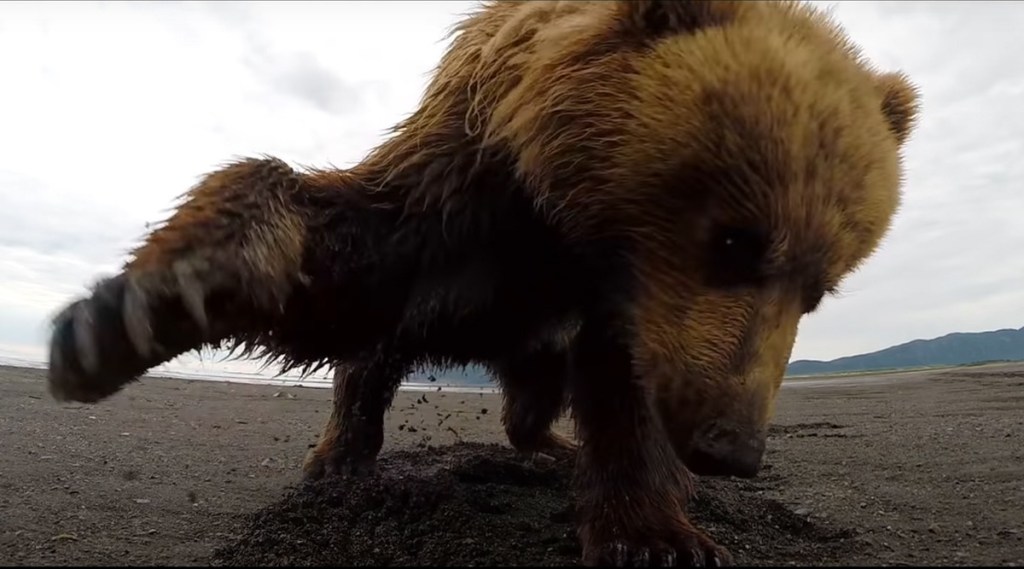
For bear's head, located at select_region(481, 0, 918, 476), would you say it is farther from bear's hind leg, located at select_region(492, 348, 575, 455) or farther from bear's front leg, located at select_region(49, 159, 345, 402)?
bear's hind leg, located at select_region(492, 348, 575, 455)

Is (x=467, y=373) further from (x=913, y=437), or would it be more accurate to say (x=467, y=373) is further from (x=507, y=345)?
(x=913, y=437)

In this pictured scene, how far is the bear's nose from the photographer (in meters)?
2.01

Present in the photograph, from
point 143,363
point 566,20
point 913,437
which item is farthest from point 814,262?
point 913,437

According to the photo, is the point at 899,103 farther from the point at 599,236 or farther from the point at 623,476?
the point at 623,476

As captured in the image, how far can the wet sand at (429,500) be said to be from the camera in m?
2.41

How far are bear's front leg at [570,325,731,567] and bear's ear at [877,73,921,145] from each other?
110 cm

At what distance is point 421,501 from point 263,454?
2.59 m

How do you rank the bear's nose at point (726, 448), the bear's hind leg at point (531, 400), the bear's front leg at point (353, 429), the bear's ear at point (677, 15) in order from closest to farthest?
the bear's nose at point (726, 448), the bear's ear at point (677, 15), the bear's front leg at point (353, 429), the bear's hind leg at point (531, 400)

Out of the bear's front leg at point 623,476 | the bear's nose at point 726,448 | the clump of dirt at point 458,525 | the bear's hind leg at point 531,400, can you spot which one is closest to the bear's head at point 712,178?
the bear's nose at point 726,448

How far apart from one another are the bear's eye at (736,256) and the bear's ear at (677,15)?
1.71 feet

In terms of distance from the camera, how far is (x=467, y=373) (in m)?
3.61

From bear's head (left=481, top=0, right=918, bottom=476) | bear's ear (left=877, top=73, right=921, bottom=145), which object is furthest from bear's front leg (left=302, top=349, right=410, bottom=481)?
bear's ear (left=877, top=73, right=921, bottom=145)

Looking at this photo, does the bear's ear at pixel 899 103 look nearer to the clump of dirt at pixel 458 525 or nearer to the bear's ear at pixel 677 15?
the bear's ear at pixel 677 15

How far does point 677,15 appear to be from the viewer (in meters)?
2.23
